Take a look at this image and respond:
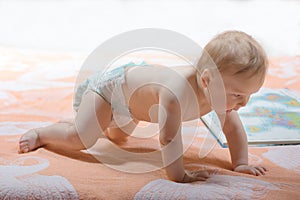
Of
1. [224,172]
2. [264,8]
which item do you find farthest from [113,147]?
[264,8]

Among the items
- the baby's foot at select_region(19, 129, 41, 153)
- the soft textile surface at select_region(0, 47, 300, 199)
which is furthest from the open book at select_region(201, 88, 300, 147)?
the baby's foot at select_region(19, 129, 41, 153)

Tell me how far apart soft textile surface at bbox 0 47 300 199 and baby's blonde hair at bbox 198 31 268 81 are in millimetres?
226

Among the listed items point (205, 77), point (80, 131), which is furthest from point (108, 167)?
point (205, 77)

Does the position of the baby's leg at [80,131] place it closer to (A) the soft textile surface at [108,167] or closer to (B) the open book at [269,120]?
(A) the soft textile surface at [108,167]

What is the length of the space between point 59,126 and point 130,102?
183 millimetres

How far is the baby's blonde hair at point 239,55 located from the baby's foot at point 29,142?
0.46 m

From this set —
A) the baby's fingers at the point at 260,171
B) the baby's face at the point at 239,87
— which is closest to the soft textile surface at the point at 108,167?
the baby's fingers at the point at 260,171

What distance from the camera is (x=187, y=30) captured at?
2.21m

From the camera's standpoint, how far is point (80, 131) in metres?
1.00

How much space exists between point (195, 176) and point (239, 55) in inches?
10.5

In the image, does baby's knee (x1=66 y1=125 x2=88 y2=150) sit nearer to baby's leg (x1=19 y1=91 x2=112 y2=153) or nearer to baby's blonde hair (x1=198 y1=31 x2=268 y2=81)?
baby's leg (x1=19 y1=91 x2=112 y2=153)

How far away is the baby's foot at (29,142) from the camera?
3.27ft

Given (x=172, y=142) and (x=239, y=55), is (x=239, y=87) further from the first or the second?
(x=172, y=142)

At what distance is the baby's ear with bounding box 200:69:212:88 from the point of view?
35.2 inches
